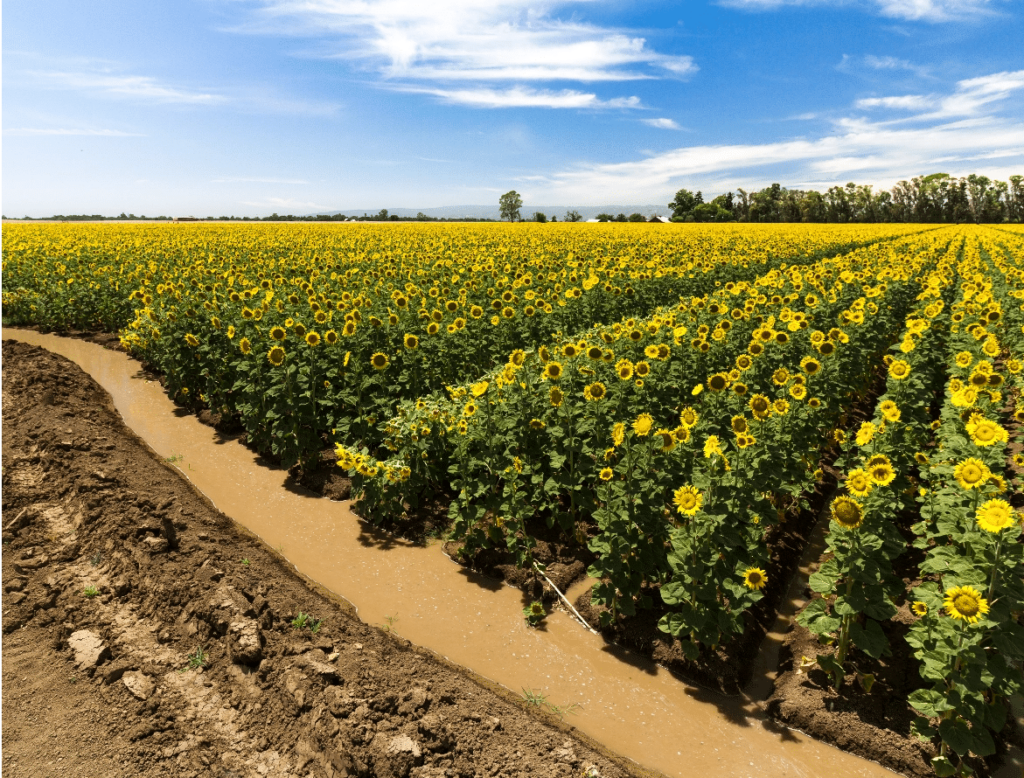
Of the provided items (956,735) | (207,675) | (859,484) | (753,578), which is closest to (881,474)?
(859,484)

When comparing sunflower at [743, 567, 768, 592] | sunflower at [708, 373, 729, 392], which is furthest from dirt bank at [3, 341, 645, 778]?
sunflower at [708, 373, 729, 392]

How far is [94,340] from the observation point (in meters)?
16.2

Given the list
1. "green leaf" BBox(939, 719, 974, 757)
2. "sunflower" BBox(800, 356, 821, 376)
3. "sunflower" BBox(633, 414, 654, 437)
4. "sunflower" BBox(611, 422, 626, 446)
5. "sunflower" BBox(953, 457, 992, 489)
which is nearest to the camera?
"green leaf" BBox(939, 719, 974, 757)

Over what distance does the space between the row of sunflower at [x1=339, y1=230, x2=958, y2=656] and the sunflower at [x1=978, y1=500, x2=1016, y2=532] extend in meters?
1.43

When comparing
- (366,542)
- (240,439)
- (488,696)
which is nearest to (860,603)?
(488,696)

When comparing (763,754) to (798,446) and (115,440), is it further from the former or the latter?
(115,440)

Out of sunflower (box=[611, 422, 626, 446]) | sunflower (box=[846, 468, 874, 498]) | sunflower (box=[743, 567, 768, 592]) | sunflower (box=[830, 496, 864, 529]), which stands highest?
sunflower (box=[611, 422, 626, 446])

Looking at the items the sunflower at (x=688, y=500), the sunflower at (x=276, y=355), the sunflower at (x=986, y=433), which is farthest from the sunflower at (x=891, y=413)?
the sunflower at (x=276, y=355)

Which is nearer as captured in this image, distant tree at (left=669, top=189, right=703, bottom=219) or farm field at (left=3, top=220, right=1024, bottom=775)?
farm field at (left=3, top=220, right=1024, bottom=775)

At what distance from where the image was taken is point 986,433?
429cm

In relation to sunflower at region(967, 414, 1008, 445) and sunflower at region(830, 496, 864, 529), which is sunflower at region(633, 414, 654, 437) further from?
sunflower at region(967, 414, 1008, 445)

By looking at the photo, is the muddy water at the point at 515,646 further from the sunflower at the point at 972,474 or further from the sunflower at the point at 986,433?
the sunflower at the point at 986,433

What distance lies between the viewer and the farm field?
151 inches

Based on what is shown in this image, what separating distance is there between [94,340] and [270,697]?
1650 cm
